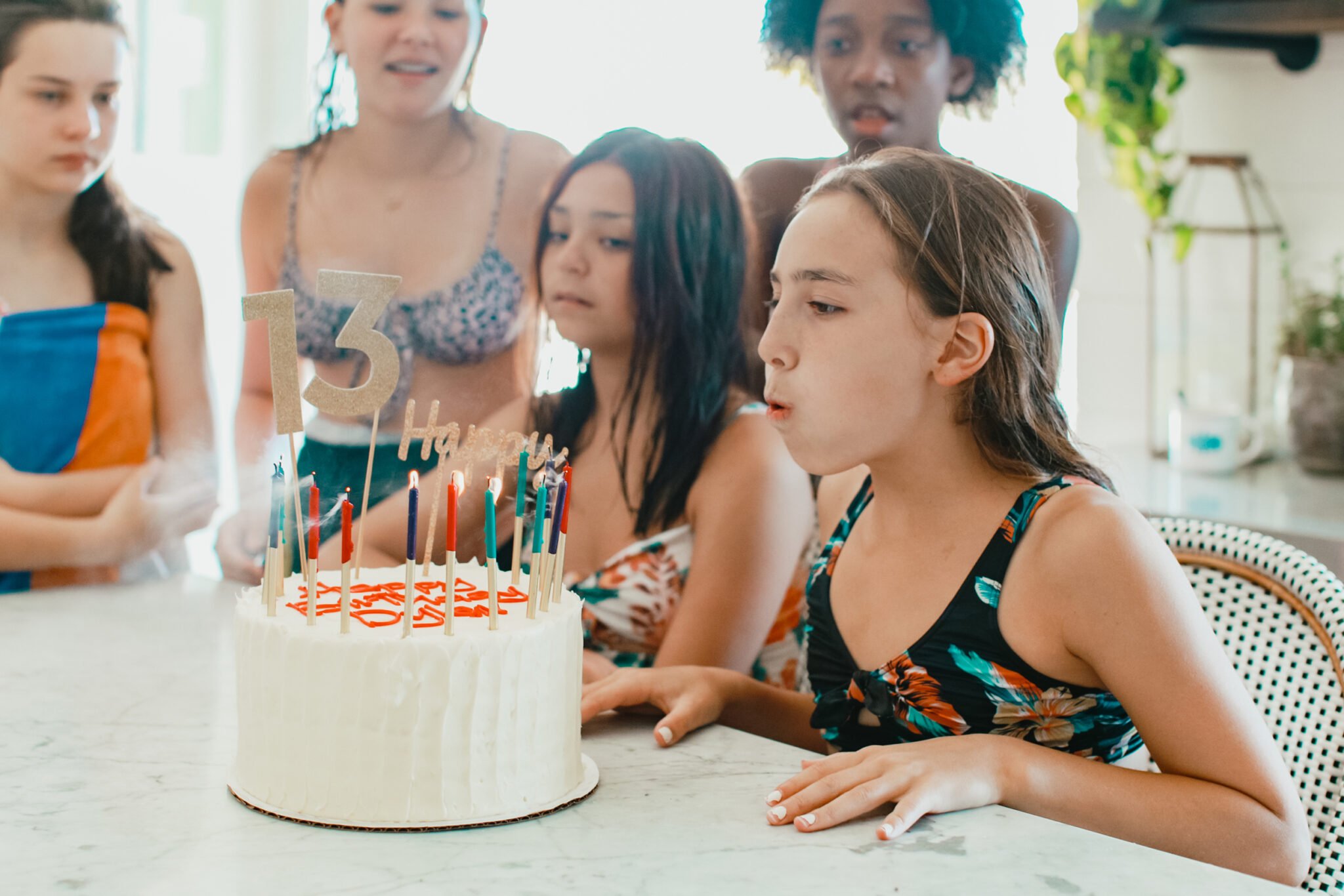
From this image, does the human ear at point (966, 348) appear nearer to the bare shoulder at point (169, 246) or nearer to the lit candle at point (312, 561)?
the lit candle at point (312, 561)

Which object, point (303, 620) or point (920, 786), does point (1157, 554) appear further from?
point (303, 620)

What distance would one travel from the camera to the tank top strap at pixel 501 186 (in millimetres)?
1562

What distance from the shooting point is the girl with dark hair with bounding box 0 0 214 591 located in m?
1.55

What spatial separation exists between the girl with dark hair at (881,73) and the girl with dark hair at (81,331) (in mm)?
752

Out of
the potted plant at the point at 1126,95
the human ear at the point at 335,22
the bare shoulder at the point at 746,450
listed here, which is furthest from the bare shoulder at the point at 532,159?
the potted plant at the point at 1126,95

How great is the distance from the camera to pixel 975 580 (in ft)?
3.27

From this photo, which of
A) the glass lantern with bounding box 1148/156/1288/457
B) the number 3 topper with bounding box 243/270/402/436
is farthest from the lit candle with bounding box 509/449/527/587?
the glass lantern with bounding box 1148/156/1288/457

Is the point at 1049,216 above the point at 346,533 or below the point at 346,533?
above

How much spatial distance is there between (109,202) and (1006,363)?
3.78ft

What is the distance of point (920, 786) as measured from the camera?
2.72ft

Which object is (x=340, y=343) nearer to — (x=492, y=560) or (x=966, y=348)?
(x=492, y=560)

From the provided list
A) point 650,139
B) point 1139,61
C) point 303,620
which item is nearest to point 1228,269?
point 1139,61

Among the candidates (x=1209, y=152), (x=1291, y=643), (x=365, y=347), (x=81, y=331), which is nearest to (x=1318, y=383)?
(x=1209, y=152)

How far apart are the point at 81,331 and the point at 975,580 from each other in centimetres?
116
